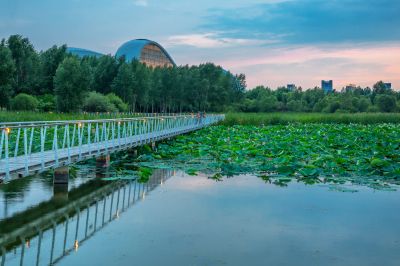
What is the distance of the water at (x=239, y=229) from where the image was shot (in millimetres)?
9016

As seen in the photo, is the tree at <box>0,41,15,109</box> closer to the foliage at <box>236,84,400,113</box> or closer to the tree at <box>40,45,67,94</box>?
the tree at <box>40,45,67,94</box>

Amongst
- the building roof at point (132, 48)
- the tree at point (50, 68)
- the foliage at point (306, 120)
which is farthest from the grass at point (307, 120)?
the building roof at point (132, 48)

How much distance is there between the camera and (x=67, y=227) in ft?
36.4

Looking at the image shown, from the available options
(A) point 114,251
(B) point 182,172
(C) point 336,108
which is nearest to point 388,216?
(A) point 114,251

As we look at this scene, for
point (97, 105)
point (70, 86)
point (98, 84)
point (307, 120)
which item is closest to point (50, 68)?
point (98, 84)

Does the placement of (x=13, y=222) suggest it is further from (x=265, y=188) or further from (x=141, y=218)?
(x=265, y=188)

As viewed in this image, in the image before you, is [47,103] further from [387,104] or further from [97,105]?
[387,104]

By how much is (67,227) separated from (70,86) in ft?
134

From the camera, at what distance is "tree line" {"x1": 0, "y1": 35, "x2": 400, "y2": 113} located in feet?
167

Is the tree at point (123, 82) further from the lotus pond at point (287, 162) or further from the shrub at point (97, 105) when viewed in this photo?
the lotus pond at point (287, 162)

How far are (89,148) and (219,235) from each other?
7.23m

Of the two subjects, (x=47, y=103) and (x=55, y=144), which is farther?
(x=47, y=103)

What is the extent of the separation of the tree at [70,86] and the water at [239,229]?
1445 inches

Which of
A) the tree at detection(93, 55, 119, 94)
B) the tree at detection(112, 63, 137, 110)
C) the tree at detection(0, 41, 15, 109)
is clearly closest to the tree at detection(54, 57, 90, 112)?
the tree at detection(0, 41, 15, 109)
